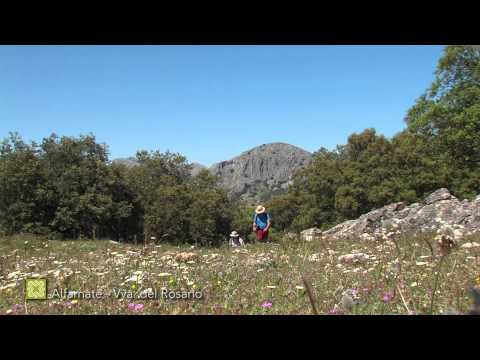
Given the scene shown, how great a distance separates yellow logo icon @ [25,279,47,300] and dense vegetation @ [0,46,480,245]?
15100mm

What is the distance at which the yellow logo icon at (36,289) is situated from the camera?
13.7 ft

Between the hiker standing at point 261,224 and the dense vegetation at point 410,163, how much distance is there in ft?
64.4

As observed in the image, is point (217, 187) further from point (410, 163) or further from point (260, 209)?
point (260, 209)

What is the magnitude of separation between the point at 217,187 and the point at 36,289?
155 feet

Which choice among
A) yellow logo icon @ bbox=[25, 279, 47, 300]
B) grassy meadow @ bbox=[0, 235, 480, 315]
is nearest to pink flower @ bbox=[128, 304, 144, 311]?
grassy meadow @ bbox=[0, 235, 480, 315]

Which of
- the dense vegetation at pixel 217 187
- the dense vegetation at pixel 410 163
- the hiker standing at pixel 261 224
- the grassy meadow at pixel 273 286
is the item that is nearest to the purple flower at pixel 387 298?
the grassy meadow at pixel 273 286

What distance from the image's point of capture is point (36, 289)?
438 centimetres

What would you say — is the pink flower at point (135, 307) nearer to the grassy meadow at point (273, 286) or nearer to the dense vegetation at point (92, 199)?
the grassy meadow at point (273, 286)

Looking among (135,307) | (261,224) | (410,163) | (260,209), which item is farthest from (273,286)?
(410,163)

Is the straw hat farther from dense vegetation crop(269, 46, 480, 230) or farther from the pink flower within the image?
dense vegetation crop(269, 46, 480, 230)

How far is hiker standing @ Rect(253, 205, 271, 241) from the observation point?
12148 millimetres
